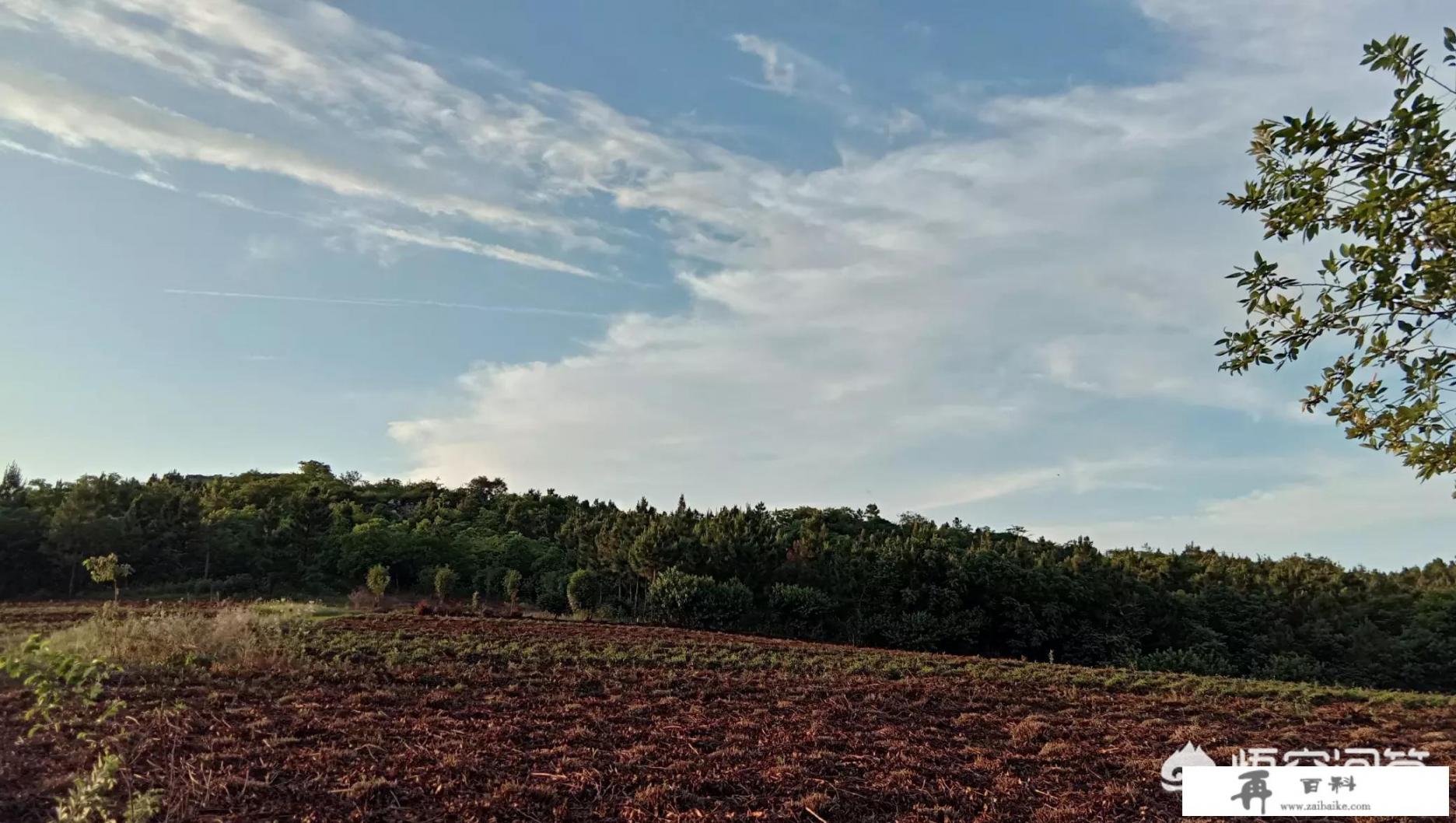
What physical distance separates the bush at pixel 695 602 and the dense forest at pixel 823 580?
6 cm

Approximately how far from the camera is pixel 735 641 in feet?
56.9

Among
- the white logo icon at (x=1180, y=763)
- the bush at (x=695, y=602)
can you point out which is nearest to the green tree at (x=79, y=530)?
the bush at (x=695, y=602)

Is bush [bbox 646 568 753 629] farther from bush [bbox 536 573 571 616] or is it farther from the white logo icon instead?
the white logo icon

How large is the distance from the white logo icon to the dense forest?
61.1ft

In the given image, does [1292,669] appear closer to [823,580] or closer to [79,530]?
[823,580]

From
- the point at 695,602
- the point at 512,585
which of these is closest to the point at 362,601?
the point at 512,585

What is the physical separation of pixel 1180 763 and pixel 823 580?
80.6 feet

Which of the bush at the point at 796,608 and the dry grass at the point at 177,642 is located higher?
the dry grass at the point at 177,642

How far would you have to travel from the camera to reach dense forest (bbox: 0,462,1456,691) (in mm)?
28312

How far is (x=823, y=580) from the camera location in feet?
99.7

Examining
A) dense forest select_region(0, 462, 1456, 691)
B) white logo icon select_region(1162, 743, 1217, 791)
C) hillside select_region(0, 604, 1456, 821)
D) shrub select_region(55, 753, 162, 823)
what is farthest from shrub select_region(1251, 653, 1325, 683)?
shrub select_region(55, 753, 162, 823)

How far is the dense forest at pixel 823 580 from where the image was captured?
2831 cm

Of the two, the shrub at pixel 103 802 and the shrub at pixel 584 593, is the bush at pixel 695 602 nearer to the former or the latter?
the shrub at pixel 584 593

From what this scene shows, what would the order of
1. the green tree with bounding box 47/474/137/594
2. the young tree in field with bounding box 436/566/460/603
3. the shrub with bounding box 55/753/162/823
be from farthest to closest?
the green tree with bounding box 47/474/137/594 < the young tree in field with bounding box 436/566/460/603 < the shrub with bounding box 55/753/162/823
